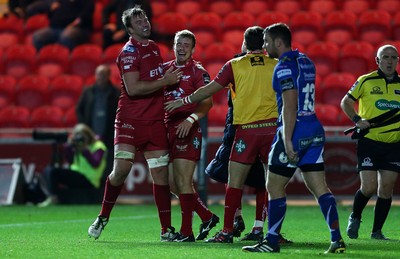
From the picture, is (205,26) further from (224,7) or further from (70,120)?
(70,120)

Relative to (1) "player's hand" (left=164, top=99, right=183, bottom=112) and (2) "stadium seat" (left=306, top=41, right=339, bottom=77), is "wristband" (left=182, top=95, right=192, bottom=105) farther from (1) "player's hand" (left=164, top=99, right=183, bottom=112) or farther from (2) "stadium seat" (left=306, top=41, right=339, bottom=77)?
(2) "stadium seat" (left=306, top=41, right=339, bottom=77)

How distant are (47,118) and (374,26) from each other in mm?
6113

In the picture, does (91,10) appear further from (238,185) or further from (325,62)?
(238,185)

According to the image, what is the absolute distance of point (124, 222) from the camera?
12281mm

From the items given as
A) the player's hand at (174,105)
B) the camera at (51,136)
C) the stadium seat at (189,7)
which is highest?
the stadium seat at (189,7)

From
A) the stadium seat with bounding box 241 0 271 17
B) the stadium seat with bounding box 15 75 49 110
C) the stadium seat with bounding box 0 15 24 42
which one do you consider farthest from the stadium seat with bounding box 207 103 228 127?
the stadium seat with bounding box 0 15 24 42

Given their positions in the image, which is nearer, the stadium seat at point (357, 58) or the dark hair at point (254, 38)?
the dark hair at point (254, 38)

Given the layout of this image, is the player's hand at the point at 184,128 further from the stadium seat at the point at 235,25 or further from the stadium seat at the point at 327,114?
the stadium seat at the point at 235,25

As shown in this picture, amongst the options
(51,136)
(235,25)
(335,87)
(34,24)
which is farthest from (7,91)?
(335,87)

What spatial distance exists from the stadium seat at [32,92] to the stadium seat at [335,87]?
5075 millimetres

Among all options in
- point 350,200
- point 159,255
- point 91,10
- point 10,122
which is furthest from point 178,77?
point 91,10

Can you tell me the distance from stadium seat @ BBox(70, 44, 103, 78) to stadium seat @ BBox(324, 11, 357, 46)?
14.0 feet

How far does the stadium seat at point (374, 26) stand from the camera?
18.5 meters

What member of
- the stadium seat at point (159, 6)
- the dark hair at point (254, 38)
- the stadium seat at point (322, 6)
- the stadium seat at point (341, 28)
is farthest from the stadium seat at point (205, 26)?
the dark hair at point (254, 38)
